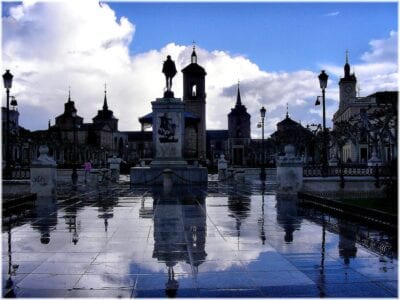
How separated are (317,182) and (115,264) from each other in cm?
2281

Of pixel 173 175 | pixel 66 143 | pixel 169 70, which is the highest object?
pixel 169 70

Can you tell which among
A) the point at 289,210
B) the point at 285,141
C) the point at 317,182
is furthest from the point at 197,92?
the point at 289,210

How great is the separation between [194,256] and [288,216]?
7694 millimetres

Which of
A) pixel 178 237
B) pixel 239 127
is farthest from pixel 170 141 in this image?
pixel 239 127

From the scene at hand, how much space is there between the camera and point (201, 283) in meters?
8.16

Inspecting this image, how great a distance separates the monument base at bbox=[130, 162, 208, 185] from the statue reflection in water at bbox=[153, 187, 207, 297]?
18.9 metres

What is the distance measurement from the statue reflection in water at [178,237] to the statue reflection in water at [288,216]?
2.06 meters

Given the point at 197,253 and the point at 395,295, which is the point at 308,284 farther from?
the point at 197,253

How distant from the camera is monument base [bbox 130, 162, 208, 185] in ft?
131

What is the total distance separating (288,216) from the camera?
57.2 ft

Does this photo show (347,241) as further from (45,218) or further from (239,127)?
(239,127)

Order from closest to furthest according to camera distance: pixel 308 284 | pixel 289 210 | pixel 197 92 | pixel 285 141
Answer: pixel 308 284 → pixel 289 210 → pixel 285 141 → pixel 197 92

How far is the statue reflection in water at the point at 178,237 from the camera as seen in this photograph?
9625mm

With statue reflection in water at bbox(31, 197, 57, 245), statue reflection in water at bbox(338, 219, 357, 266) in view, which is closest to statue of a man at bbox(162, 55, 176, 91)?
statue reflection in water at bbox(31, 197, 57, 245)
